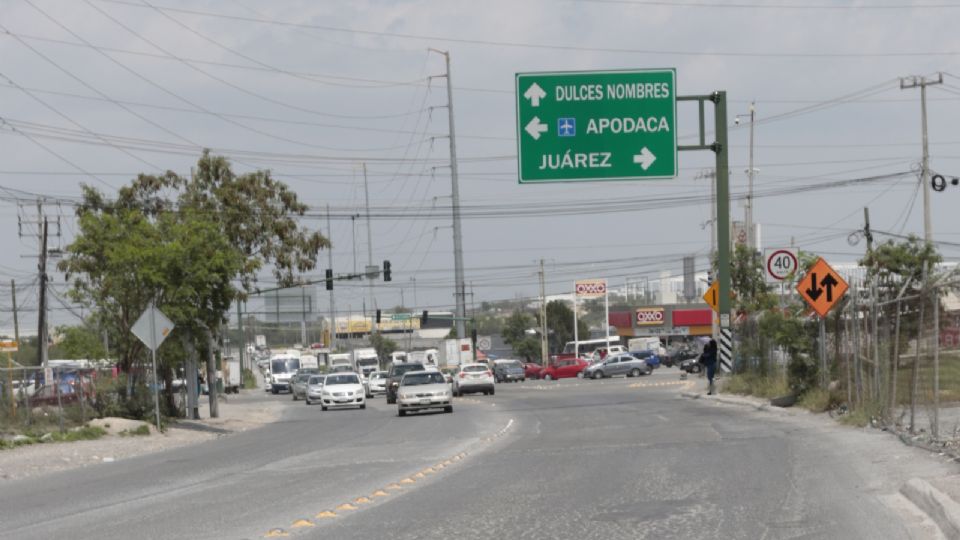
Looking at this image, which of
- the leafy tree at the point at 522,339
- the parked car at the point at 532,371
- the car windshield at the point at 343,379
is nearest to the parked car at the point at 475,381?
the car windshield at the point at 343,379

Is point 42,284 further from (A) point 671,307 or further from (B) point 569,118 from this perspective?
(A) point 671,307

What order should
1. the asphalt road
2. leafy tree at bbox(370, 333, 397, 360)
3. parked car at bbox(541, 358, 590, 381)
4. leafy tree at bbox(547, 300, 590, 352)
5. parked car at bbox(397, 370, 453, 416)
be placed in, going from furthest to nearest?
leafy tree at bbox(370, 333, 397, 360)
leafy tree at bbox(547, 300, 590, 352)
parked car at bbox(541, 358, 590, 381)
parked car at bbox(397, 370, 453, 416)
the asphalt road

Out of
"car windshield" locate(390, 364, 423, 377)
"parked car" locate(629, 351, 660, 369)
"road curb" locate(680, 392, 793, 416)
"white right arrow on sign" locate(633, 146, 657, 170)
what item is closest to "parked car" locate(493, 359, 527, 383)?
"parked car" locate(629, 351, 660, 369)

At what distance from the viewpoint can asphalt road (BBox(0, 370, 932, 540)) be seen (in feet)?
39.1

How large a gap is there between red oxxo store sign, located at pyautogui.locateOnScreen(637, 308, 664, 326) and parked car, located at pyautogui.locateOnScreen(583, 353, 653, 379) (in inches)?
1926

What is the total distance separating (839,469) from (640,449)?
4.76m

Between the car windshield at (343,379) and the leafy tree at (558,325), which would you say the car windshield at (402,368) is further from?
the leafy tree at (558,325)

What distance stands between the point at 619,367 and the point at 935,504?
2684 inches

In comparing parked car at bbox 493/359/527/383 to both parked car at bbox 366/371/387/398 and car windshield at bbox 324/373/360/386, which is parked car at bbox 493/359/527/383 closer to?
parked car at bbox 366/371/387/398

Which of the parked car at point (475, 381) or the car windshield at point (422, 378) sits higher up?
the car windshield at point (422, 378)

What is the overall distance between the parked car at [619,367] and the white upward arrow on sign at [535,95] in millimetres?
52928

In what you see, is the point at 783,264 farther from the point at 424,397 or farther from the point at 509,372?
the point at 509,372

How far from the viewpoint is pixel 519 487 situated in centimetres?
1548

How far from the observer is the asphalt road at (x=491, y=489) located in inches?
469
